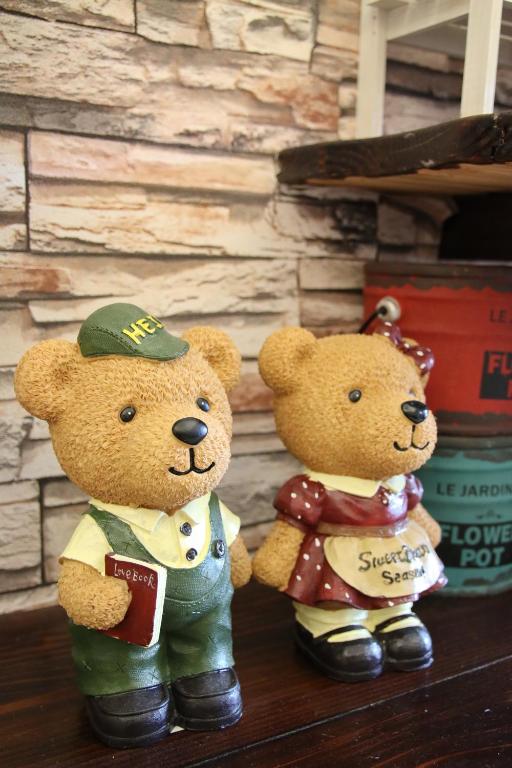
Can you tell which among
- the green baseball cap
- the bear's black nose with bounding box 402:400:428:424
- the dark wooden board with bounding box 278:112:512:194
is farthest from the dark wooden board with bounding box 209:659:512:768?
the dark wooden board with bounding box 278:112:512:194

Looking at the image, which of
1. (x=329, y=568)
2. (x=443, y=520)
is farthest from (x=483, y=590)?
(x=329, y=568)

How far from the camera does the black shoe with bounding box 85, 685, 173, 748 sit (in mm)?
813

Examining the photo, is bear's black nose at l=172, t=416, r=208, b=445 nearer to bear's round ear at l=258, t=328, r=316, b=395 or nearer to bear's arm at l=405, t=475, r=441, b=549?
bear's round ear at l=258, t=328, r=316, b=395

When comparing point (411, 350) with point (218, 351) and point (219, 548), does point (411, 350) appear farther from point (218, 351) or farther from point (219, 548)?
point (219, 548)

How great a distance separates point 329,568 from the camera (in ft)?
3.12

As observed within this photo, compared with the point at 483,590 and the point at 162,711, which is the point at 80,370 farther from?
the point at 483,590

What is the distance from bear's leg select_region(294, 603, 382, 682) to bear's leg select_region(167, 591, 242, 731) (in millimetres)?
129

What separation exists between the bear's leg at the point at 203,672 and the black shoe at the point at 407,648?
0.21m

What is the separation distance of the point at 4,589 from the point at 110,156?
2.03 ft

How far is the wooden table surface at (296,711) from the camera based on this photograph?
802mm

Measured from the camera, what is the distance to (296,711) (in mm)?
881

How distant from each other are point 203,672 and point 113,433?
29 cm

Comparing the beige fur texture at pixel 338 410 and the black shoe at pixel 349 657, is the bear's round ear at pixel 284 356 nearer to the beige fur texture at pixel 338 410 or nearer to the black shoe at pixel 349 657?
the beige fur texture at pixel 338 410

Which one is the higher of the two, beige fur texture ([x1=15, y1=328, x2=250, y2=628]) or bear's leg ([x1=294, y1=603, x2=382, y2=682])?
beige fur texture ([x1=15, y1=328, x2=250, y2=628])
